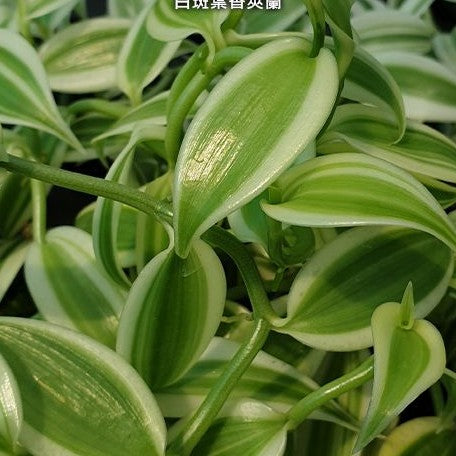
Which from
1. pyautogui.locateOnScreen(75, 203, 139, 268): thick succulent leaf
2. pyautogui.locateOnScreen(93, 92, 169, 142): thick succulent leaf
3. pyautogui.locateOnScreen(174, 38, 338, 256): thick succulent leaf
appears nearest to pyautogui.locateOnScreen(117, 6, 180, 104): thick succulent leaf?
pyautogui.locateOnScreen(93, 92, 169, 142): thick succulent leaf

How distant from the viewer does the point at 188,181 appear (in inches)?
13.0

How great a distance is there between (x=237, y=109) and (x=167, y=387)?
191 mm

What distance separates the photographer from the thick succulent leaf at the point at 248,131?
1.08ft

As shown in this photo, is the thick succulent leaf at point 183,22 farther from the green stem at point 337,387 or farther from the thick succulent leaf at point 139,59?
the green stem at point 337,387

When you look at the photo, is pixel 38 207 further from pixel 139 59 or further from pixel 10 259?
pixel 139 59

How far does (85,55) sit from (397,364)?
48cm

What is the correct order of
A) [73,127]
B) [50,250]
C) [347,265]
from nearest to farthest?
[347,265], [50,250], [73,127]

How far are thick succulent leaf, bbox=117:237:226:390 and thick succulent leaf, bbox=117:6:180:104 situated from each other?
28 centimetres

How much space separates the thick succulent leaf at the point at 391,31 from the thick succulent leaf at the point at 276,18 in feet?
0.20

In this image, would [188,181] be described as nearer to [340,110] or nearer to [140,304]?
[140,304]

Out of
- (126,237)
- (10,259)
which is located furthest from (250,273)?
(10,259)

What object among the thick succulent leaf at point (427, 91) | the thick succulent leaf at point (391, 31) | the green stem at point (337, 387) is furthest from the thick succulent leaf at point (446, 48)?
the green stem at point (337, 387)

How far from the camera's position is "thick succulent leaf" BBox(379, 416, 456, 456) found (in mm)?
493

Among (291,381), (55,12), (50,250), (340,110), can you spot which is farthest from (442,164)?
(55,12)
